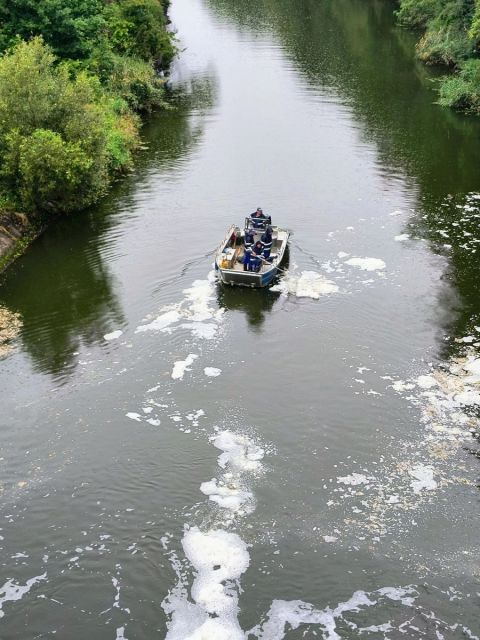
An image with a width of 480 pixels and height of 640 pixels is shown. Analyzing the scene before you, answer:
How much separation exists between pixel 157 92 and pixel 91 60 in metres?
9.94

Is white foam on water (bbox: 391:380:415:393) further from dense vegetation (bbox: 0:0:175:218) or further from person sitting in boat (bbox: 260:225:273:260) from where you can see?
dense vegetation (bbox: 0:0:175:218)

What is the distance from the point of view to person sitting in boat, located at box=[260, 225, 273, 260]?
31.8 meters

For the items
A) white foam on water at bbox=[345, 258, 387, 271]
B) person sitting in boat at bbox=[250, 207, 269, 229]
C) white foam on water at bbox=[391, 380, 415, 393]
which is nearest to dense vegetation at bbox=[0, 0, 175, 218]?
person sitting in boat at bbox=[250, 207, 269, 229]

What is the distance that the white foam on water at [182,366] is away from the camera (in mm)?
25500

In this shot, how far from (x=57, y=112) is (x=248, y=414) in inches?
842

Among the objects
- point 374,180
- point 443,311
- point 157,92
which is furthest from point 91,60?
point 443,311

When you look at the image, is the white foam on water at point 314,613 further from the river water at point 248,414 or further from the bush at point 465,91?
the bush at point 465,91

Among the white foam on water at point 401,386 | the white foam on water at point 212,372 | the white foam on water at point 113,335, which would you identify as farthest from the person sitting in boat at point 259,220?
the white foam on water at point 401,386

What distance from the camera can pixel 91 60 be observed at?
155 feet

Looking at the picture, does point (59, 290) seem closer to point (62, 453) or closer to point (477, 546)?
point (62, 453)

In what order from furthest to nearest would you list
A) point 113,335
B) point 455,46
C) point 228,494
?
point 455,46 → point 113,335 → point 228,494

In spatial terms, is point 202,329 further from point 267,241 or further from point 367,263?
point 367,263

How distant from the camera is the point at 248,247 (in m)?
32.2

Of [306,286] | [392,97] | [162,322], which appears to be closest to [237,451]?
[162,322]
